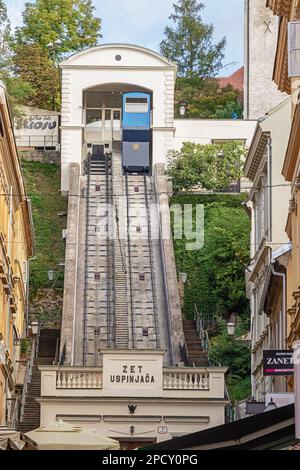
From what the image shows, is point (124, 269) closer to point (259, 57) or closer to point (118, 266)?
point (118, 266)

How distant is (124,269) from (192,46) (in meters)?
51.4

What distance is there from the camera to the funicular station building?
1702 inches

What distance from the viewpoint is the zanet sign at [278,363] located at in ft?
95.7

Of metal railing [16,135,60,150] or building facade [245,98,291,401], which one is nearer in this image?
building facade [245,98,291,401]

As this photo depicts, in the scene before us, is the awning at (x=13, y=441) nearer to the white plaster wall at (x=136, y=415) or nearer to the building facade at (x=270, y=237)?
the building facade at (x=270, y=237)

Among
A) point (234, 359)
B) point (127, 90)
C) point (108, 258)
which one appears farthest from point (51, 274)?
point (127, 90)

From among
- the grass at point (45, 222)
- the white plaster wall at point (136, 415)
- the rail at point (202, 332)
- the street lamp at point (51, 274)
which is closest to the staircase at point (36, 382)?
the white plaster wall at point (136, 415)

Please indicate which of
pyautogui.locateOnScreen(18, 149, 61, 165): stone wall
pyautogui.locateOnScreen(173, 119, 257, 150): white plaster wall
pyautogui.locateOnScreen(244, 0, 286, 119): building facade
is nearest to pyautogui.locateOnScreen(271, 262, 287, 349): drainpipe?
pyautogui.locateOnScreen(173, 119, 257, 150): white plaster wall

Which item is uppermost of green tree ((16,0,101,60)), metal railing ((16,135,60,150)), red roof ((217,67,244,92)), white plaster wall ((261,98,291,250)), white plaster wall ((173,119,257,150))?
red roof ((217,67,244,92))

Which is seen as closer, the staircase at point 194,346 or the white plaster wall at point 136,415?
the white plaster wall at point 136,415

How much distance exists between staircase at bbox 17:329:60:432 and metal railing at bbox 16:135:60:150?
95.4 feet

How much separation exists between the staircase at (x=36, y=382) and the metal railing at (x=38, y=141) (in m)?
29.1

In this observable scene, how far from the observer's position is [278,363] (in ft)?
96.3

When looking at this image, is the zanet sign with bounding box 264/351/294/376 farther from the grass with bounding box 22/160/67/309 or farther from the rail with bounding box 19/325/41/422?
the grass with bounding box 22/160/67/309
